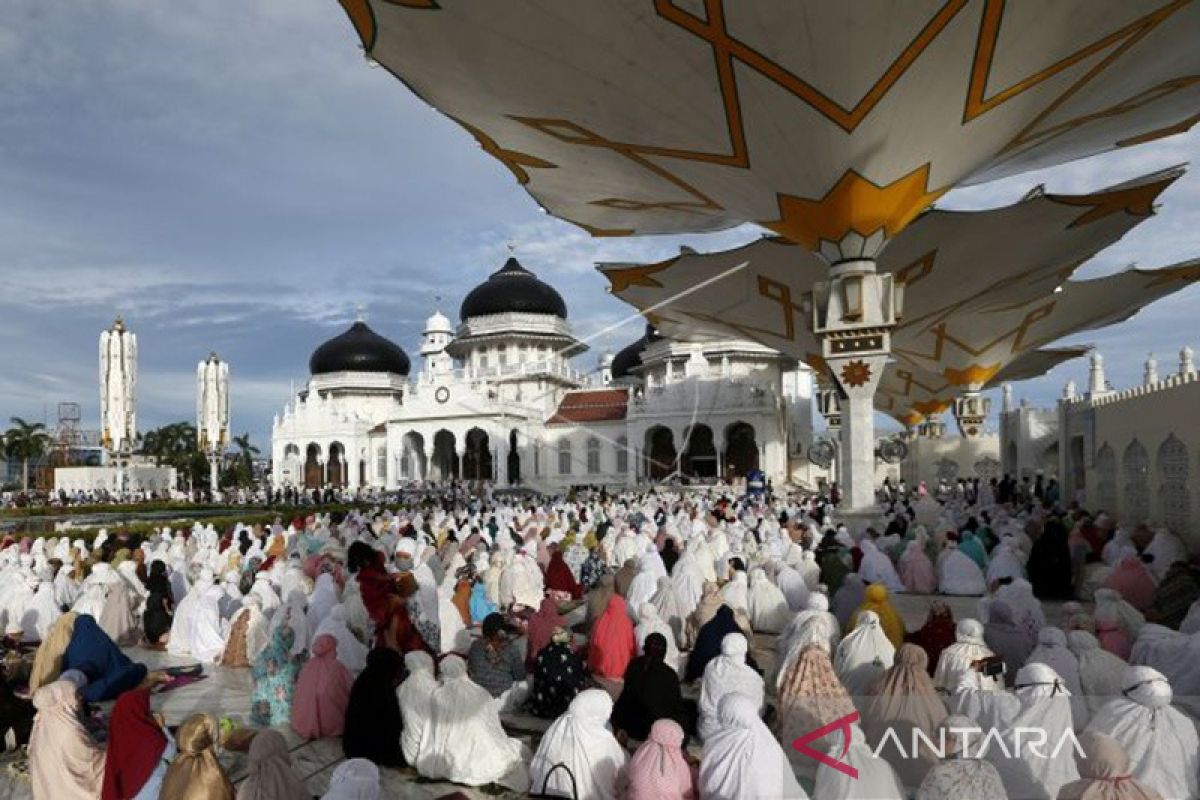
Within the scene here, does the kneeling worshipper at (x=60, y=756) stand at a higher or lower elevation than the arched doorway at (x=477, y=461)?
lower

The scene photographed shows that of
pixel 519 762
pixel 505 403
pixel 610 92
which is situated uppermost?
pixel 610 92

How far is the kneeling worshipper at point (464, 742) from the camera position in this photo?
199 inches

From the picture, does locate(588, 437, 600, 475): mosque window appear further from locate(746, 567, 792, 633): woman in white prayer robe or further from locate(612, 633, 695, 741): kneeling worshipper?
locate(612, 633, 695, 741): kneeling worshipper

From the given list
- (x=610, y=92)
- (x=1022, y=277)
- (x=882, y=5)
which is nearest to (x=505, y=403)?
(x=1022, y=277)

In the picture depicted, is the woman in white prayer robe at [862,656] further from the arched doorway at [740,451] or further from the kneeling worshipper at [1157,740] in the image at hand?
the arched doorway at [740,451]

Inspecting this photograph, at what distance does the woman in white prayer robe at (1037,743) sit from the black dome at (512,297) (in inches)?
1736

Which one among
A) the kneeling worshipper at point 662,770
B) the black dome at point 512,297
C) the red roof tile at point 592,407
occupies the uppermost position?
the black dome at point 512,297

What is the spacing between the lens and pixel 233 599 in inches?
390

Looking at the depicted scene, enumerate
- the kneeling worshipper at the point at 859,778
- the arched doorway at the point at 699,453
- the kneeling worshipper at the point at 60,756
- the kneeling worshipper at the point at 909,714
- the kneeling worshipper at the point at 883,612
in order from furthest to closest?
the arched doorway at the point at 699,453
the kneeling worshipper at the point at 883,612
the kneeling worshipper at the point at 909,714
the kneeling worshipper at the point at 60,756
the kneeling worshipper at the point at 859,778

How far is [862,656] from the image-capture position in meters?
6.11

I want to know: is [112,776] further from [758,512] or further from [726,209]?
[758,512]

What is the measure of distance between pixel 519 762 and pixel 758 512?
591 inches

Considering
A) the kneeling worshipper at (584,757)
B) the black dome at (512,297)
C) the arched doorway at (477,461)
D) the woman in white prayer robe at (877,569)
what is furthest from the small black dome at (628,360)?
the kneeling worshipper at (584,757)

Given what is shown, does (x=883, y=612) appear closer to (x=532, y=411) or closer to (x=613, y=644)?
(x=613, y=644)
